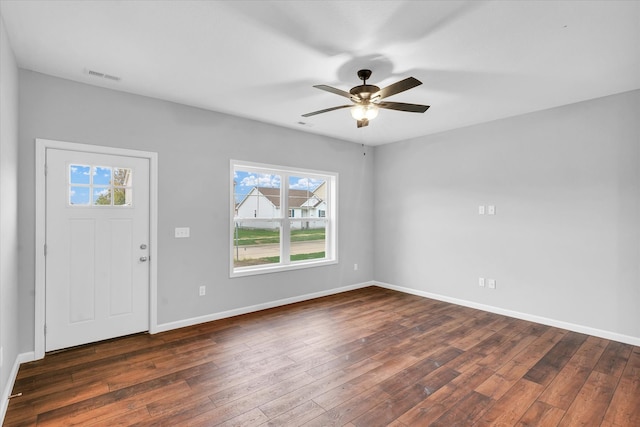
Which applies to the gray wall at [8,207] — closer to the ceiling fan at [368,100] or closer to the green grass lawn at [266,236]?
the green grass lawn at [266,236]

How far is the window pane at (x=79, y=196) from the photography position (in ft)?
10.6

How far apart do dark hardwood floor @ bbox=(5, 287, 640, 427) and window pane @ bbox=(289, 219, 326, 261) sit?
1.45 metres

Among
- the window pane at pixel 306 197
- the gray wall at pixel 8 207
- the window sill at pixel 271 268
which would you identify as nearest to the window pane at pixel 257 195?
the window pane at pixel 306 197

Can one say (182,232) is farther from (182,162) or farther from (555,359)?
(555,359)

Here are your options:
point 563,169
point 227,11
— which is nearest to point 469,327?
point 563,169

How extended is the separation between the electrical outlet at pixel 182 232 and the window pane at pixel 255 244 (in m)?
0.71

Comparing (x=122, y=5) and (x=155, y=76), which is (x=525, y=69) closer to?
(x=122, y=5)

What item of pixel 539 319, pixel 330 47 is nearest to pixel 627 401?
pixel 539 319

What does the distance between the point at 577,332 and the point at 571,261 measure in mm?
838

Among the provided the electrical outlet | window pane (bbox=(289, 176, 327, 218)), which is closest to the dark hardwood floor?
the electrical outlet

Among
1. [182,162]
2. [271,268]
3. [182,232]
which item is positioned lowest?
[271,268]

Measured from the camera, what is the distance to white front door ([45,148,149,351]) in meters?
3.12

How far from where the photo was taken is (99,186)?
11.1 feet

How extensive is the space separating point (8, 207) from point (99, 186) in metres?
0.96
